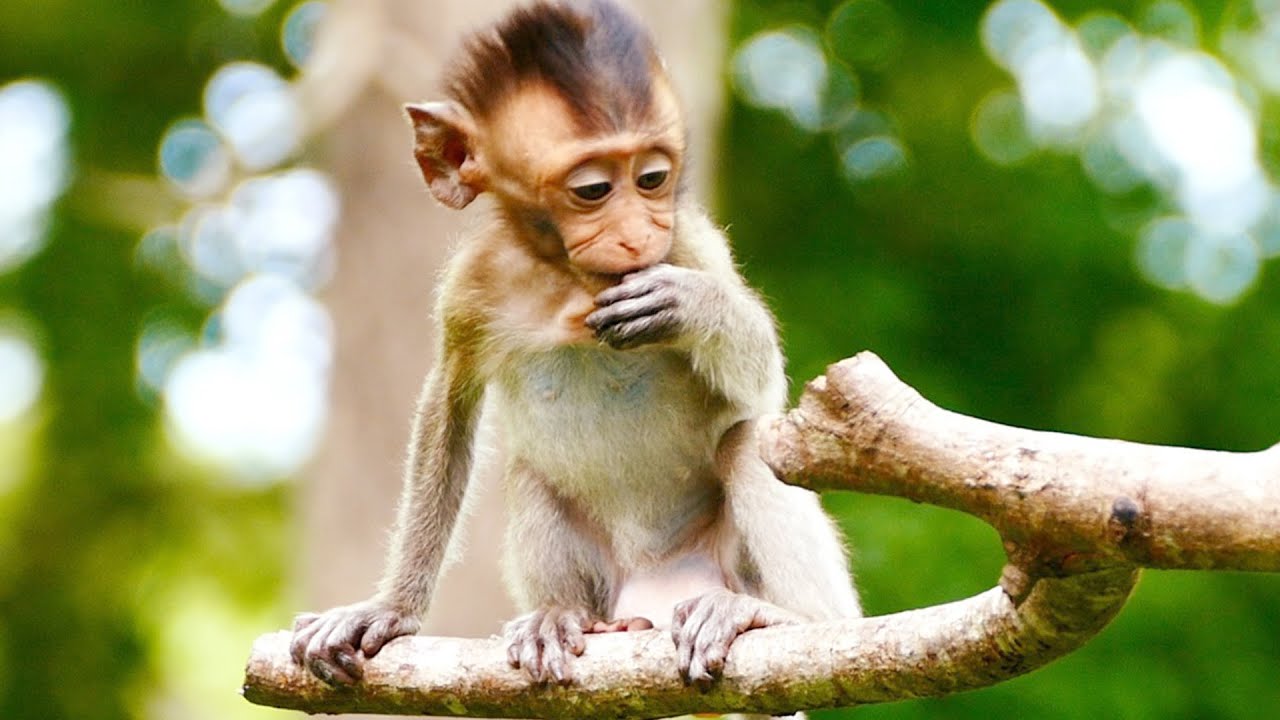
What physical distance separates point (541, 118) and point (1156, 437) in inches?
261

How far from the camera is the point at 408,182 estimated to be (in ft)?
34.9

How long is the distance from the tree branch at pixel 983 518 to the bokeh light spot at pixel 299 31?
1012 cm

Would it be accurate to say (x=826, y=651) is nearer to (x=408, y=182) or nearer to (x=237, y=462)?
(x=408, y=182)

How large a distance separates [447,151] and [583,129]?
2.58 ft

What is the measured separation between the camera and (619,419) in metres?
6.39

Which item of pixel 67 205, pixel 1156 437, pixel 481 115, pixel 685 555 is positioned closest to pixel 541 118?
pixel 481 115

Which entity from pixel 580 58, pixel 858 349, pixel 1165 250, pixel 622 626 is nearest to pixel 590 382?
pixel 622 626

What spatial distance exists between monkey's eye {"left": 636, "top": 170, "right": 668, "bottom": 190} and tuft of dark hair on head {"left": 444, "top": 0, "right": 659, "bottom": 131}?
0.60ft

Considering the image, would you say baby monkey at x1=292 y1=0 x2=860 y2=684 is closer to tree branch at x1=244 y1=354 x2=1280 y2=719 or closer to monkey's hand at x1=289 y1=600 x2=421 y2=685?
monkey's hand at x1=289 y1=600 x2=421 y2=685

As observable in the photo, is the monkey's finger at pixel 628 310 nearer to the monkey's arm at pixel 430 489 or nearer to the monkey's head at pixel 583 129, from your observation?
the monkey's head at pixel 583 129

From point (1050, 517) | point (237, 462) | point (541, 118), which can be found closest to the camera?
point (1050, 517)

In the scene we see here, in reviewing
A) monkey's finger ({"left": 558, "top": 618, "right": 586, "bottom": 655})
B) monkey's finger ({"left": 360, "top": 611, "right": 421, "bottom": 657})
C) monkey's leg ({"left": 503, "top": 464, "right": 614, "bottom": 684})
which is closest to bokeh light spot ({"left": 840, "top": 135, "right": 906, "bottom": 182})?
monkey's leg ({"left": 503, "top": 464, "right": 614, "bottom": 684})

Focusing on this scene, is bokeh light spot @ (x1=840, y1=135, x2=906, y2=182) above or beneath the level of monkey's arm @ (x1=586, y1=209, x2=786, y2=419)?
above

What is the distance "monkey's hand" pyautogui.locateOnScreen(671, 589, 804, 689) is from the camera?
507 cm
